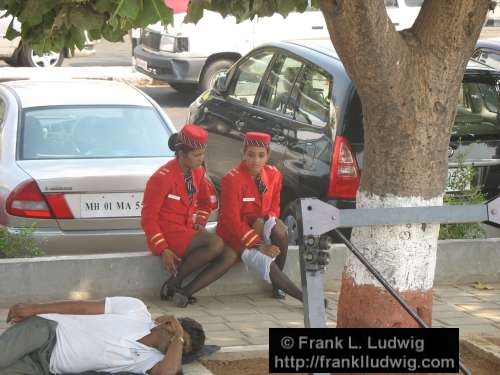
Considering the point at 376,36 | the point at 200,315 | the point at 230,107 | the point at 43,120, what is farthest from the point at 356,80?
the point at 230,107

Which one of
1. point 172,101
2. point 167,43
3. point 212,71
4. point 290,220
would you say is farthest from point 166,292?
point 172,101

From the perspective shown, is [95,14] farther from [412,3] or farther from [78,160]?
[412,3]

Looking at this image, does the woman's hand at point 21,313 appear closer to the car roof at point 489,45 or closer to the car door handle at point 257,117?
the car door handle at point 257,117

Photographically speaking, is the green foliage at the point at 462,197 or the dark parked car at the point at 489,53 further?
the dark parked car at the point at 489,53

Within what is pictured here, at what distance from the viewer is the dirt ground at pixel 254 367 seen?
642 centimetres

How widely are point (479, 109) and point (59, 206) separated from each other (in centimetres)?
361

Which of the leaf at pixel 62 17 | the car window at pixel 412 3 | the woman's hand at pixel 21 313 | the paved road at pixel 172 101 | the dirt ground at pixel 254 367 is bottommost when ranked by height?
the paved road at pixel 172 101

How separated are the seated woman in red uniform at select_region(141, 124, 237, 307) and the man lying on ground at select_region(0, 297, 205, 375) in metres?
1.80

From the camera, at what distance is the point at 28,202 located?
840 centimetres

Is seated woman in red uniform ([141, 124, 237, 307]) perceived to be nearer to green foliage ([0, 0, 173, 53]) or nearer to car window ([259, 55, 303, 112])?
car window ([259, 55, 303, 112])

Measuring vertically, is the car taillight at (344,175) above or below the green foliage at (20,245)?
above

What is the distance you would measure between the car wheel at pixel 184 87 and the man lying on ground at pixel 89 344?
45.9 feet

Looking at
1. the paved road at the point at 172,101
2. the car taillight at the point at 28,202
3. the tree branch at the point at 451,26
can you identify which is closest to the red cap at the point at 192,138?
the car taillight at the point at 28,202

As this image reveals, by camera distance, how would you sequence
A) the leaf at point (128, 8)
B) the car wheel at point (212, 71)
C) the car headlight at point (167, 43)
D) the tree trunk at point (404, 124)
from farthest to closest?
the car headlight at point (167, 43), the car wheel at point (212, 71), the tree trunk at point (404, 124), the leaf at point (128, 8)
